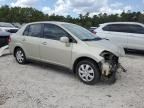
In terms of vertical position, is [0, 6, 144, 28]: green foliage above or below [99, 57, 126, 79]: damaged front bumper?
above

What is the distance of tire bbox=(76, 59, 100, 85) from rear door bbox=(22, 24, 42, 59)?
75.0 inches

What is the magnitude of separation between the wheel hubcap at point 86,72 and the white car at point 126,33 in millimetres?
5855

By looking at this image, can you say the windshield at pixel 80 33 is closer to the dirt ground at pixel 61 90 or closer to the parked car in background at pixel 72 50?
the parked car in background at pixel 72 50

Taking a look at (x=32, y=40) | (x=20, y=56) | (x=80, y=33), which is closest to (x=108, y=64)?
(x=80, y=33)

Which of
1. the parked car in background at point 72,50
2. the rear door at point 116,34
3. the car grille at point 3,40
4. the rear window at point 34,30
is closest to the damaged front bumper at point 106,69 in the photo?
the parked car in background at point 72,50

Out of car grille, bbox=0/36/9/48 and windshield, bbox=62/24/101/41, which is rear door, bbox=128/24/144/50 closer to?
windshield, bbox=62/24/101/41

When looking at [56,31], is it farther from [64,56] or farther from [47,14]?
[47,14]

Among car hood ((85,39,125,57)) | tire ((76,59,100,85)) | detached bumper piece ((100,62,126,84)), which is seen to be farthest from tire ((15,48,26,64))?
detached bumper piece ((100,62,126,84))

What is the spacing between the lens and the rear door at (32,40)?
27.5 feet

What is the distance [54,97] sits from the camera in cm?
590

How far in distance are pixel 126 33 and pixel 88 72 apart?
6180 millimetres

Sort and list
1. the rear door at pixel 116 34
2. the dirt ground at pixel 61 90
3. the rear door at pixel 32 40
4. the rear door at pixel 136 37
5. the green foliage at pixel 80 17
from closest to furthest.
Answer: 1. the dirt ground at pixel 61 90
2. the rear door at pixel 32 40
3. the rear door at pixel 136 37
4. the rear door at pixel 116 34
5. the green foliage at pixel 80 17

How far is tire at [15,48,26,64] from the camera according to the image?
9069 millimetres

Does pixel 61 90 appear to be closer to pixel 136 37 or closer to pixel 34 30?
pixel 34 30
